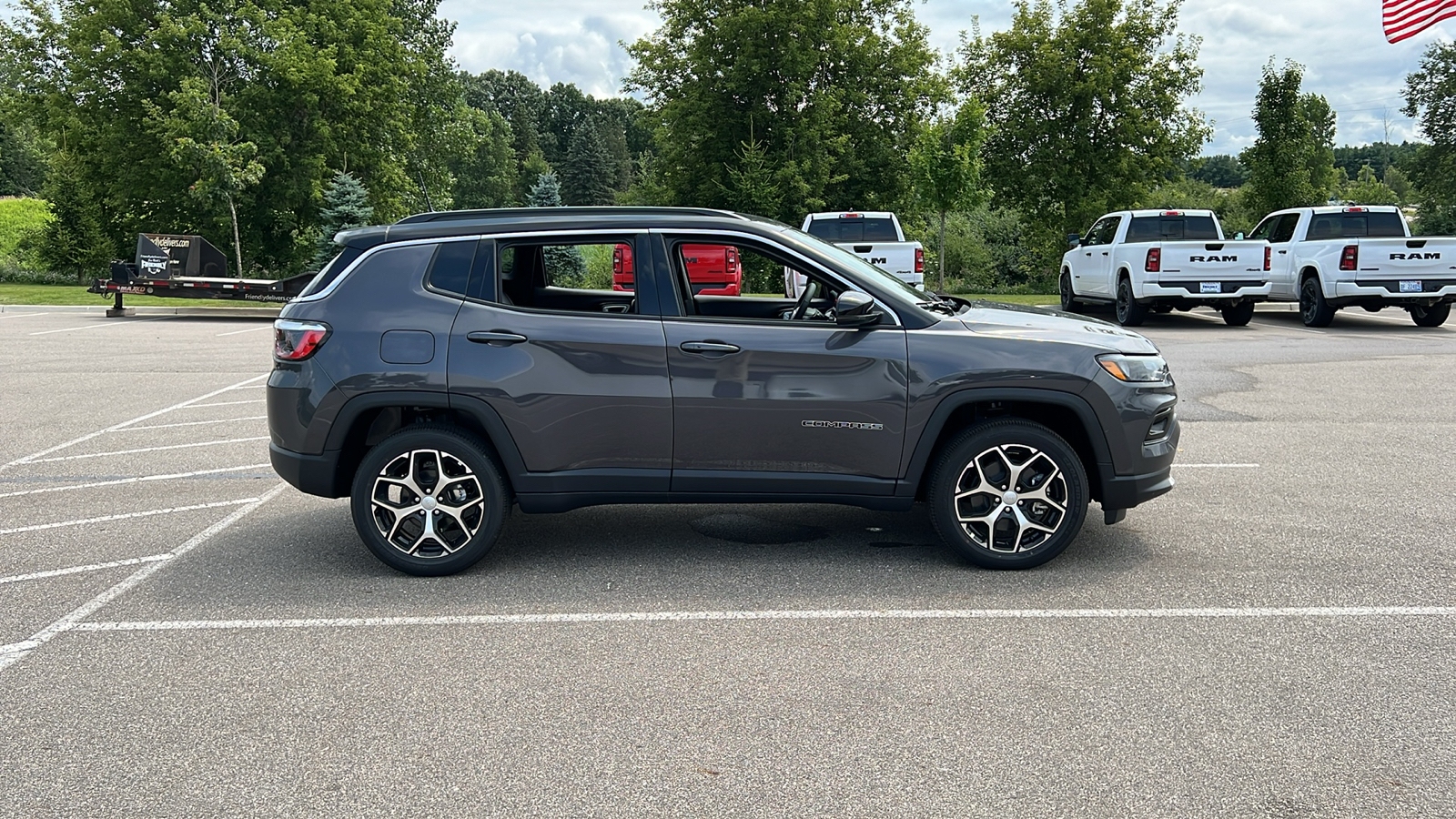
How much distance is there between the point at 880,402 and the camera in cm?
548

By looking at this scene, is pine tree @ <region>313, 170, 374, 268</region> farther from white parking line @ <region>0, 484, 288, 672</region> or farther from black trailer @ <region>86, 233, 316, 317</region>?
white parking line @ <region>0, 484, 288, 672</region>

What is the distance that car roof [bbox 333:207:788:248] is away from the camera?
5680mm

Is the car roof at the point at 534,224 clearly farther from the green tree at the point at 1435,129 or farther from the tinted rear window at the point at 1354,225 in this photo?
the green tree at the point at 1435,129

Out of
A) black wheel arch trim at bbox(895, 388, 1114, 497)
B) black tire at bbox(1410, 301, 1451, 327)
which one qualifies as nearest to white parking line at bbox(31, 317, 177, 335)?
black wheel arch trim at bbox(895, 388, 1114, 497)

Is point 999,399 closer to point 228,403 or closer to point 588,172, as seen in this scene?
point 228,403

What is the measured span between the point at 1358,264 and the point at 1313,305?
130 cm

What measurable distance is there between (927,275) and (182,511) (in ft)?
113

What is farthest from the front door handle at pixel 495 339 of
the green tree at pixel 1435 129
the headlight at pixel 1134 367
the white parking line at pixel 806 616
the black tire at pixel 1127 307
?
the green tree at pixel 1435 129

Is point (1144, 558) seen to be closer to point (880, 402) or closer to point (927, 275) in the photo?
point (880, 402)

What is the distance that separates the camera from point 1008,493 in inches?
219

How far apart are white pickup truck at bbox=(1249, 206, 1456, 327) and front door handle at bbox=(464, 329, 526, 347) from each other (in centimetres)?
1669

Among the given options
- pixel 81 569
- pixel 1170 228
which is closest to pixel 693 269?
pixel 81 569

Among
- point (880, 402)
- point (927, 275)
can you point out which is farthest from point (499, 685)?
point (927, 275)

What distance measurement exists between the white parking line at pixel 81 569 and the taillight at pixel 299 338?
129cm
